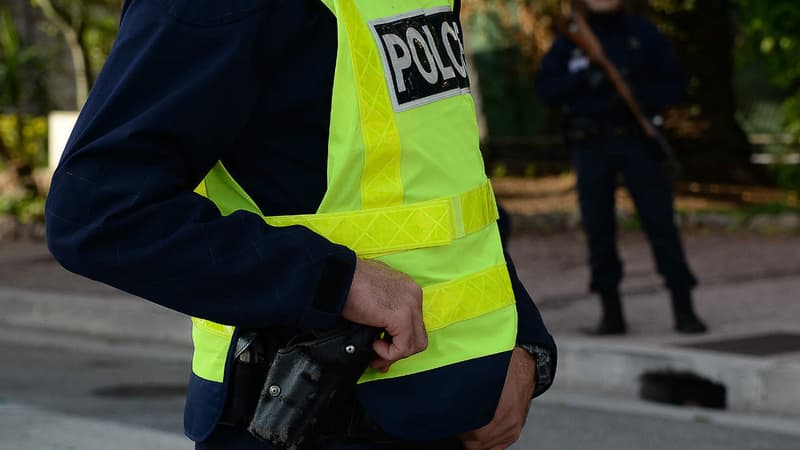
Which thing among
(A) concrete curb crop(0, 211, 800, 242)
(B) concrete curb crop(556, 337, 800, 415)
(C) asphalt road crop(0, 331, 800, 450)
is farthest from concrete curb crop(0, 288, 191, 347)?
(A) concrete curb crop(0, 211, 800, 242)

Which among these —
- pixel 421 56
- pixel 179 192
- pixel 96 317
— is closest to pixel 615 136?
pixel 96 317

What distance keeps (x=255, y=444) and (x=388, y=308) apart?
0.91 feet

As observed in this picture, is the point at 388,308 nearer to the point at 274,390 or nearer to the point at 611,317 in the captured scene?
the point at 274,390

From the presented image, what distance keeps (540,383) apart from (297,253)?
1.48 ft

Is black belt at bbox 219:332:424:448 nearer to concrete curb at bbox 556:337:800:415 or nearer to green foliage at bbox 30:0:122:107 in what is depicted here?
concrete curb at bbox 556:337:800:415

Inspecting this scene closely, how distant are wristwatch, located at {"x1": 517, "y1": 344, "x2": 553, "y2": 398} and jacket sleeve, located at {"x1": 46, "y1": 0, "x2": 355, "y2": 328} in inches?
14.7

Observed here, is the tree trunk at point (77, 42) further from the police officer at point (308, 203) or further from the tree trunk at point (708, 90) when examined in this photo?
the police officer at point (308, 203)

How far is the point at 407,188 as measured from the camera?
182 cm

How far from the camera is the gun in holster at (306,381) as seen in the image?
1.75 m

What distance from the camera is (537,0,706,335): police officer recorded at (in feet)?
24.6

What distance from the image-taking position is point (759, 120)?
22734 mm

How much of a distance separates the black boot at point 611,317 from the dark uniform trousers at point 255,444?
5.97 metres

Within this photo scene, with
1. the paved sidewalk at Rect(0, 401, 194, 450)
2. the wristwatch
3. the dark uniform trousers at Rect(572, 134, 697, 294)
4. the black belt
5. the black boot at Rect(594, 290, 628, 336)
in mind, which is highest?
the black belt

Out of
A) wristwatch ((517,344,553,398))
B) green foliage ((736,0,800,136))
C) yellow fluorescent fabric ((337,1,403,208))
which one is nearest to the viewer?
yellow fluorescent fabric ((337,1,403,208))
